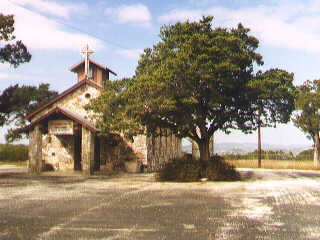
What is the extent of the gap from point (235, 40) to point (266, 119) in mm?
5221

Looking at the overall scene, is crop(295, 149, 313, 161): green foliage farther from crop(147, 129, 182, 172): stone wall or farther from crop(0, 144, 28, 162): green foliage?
crop(0, 144, 28, 162): green foliage

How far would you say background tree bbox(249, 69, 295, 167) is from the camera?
58.8 feet

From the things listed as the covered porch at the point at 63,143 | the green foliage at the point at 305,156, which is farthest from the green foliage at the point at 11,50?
the green foliage at the point at 305,156

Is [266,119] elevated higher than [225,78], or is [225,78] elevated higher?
[225,78]

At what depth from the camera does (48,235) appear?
23.3 feet

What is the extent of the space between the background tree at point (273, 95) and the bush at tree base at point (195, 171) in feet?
10.8

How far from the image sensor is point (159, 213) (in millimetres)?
9492

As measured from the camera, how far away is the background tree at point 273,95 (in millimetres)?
17922

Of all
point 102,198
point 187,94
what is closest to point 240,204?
point 102,198

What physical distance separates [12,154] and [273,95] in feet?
112

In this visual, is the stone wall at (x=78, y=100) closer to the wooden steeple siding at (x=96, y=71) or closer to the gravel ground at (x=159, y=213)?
the wooden steeple siding at (x=96, y=71)

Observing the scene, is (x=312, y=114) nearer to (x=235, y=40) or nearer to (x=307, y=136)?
(x=307, y=136)

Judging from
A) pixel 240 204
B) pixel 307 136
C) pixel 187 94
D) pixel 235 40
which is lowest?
pixel 240 204

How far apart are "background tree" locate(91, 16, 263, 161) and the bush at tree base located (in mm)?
701
